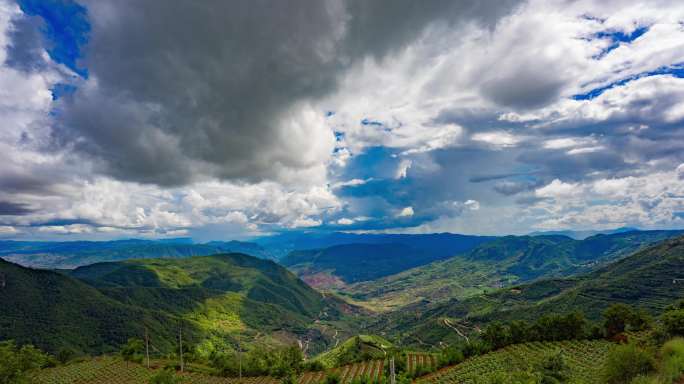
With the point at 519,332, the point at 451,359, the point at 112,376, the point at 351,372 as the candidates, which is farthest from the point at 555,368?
the point at 112,376

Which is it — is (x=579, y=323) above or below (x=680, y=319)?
below

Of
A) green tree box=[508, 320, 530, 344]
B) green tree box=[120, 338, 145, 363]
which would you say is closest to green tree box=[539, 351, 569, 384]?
green tree box=[508, 320, 530, 344]

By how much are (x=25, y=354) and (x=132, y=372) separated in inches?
1445

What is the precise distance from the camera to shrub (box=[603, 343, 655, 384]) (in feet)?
163

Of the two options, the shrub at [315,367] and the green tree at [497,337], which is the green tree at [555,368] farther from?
the shrub at [315,367]

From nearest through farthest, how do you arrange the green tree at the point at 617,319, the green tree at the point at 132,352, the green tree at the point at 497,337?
1. the green tree at the point at 617,319
2. the green tree at the point at 497,337
3. the green tree at the point at 132,352

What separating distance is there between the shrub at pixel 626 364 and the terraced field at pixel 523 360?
24.9 meters

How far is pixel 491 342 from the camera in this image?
115 m

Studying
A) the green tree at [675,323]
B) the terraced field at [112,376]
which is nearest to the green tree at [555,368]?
the green tree at [675,323]

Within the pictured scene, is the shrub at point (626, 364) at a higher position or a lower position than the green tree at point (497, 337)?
higher

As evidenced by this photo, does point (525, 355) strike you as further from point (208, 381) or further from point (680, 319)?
point (208, 381)

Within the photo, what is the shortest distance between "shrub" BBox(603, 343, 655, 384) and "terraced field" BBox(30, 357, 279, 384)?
10809cm

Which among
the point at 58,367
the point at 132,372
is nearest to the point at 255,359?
the point at 132,372

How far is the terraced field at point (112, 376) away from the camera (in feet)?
413
